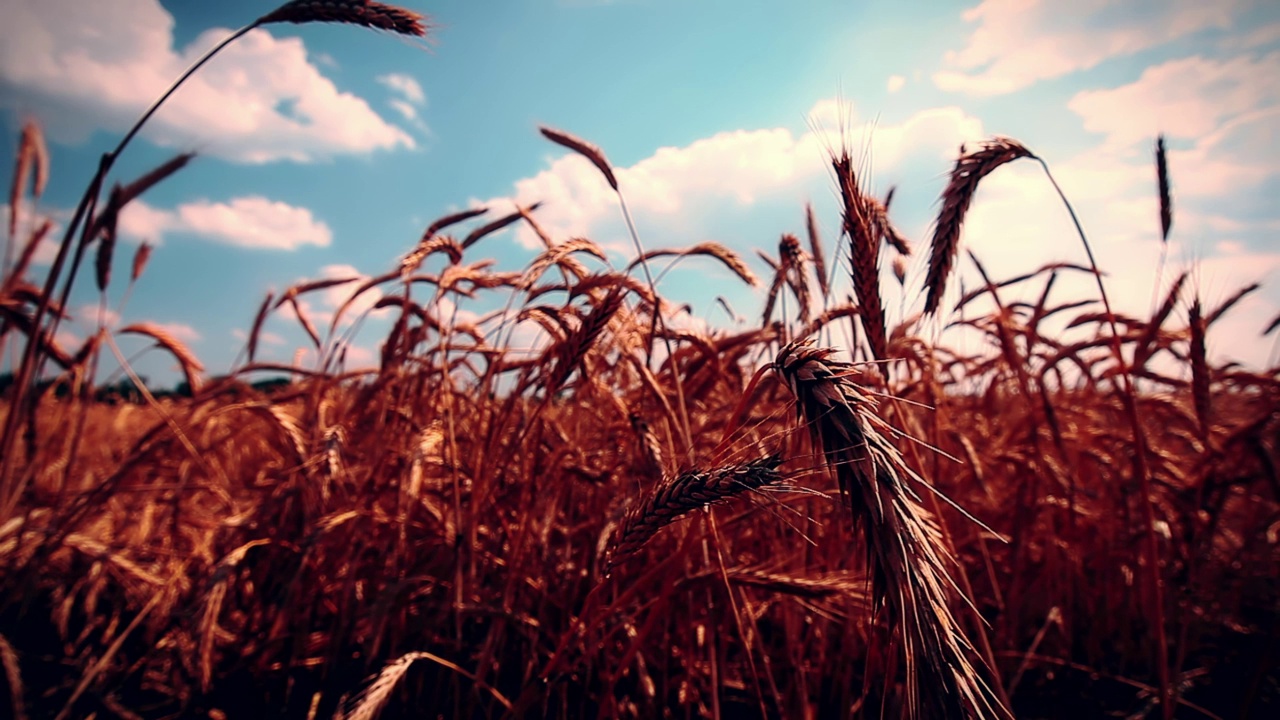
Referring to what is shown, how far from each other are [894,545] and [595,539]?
1.62m

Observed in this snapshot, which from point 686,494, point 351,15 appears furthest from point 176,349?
point 686,494

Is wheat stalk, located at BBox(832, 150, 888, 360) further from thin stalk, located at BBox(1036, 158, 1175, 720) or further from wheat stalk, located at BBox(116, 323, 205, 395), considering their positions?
wheat stalk, located at BBox(116, 323, 205, 395)

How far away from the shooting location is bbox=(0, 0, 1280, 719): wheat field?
1.63m

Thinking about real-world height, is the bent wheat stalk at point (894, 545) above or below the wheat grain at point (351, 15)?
below

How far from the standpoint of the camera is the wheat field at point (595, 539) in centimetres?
163

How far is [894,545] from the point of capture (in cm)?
66

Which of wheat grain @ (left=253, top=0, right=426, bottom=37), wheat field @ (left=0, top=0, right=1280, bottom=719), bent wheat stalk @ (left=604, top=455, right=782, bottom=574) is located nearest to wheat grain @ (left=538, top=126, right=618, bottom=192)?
wheat field @ (left=0, top=0, right=1280, bottom=719)

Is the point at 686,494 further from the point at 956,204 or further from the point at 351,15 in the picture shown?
the point at 351,15

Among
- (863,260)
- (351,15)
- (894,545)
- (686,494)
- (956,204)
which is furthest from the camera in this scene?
(351,15)

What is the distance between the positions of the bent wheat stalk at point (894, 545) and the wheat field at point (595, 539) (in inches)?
12.9

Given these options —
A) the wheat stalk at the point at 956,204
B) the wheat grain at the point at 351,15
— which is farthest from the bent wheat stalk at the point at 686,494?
the wheat grain at the point at 351,15

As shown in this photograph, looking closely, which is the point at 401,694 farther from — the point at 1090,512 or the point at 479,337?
the point at 1090,512

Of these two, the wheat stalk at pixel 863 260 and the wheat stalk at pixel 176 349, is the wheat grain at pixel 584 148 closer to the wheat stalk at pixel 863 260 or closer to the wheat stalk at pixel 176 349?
the wheat stalk at pixel 863 260

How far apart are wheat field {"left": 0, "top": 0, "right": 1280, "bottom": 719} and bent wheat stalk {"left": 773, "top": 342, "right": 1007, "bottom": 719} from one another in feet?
1.08
